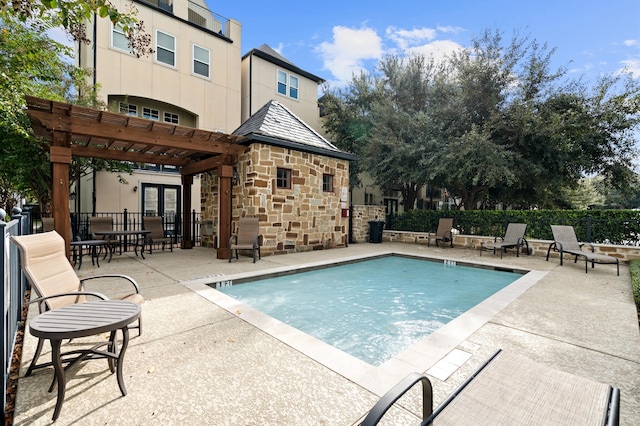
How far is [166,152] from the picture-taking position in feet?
28.5

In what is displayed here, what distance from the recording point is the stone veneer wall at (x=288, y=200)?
27.7ft

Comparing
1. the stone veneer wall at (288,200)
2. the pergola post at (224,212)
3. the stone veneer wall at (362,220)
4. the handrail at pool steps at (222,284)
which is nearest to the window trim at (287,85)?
the stone veneer wall at (288,200)

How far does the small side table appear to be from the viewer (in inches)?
72.2

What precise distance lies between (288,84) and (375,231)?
1059 cm

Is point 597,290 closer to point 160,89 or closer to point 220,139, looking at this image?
point 220,139

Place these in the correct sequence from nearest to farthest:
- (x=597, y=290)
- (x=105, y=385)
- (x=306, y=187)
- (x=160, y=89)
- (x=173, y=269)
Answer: (x=105, y=385), (x=597, y=290), (x=173, y=269), (x=306, y=187), (x=160, y=89)

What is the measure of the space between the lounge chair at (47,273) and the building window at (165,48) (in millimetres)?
13076

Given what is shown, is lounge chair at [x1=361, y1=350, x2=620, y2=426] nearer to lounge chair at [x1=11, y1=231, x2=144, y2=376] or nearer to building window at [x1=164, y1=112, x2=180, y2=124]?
lounge chair at [x1=11, y1=231, x2=144, y2=376]

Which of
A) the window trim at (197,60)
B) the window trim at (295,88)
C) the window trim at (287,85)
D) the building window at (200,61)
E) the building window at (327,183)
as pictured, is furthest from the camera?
the window trim at (295,88)

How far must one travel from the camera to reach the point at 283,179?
29.8ft

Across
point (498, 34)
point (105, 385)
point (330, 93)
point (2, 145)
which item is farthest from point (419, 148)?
point (2, 145)

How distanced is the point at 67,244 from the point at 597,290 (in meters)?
10.2

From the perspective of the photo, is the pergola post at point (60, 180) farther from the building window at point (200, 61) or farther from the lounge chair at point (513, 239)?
the lounge chair at point (513, 239)

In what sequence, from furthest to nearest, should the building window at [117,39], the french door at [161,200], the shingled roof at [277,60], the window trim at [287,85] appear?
1. the window trim at [287,85]
2. the shingled roof at [277,60]
3. the french door at [161,200]
4. the building window at [117,39]
